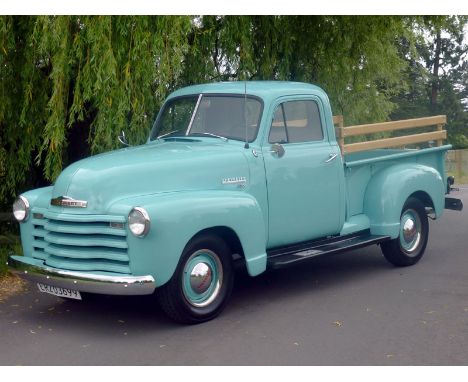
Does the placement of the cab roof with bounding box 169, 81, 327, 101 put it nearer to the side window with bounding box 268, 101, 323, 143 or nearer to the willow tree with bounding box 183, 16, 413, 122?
the side window with bounding box 268, 101, 323, 143

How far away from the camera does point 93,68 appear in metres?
8.59

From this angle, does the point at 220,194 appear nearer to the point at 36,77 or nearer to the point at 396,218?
the point at 396,218

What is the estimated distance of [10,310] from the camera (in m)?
7.45

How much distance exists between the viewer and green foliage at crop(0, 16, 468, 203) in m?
8.64

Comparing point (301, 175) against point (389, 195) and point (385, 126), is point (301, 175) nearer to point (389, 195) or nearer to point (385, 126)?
point (389, 195)

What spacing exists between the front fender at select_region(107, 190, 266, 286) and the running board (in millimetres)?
478

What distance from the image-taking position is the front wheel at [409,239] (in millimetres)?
9016

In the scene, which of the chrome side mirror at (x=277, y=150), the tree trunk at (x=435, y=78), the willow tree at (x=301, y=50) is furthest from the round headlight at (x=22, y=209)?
the tree trunk at (x=435, y=78)

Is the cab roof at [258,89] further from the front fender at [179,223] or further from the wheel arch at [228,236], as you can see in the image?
the wheel arch at [228,236]

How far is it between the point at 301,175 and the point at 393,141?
2305mm

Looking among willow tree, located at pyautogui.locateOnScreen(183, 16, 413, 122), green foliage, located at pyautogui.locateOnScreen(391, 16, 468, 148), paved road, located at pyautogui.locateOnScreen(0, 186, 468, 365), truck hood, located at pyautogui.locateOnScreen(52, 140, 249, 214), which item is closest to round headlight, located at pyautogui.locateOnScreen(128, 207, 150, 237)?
truck hood, located at pyautogui.locateOnScreen(52, 140, 249, 214)

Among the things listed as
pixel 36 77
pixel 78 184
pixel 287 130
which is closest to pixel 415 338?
pixel 287 130

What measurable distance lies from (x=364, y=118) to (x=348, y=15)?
14.2ft

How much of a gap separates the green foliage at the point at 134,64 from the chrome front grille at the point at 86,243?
226cm
